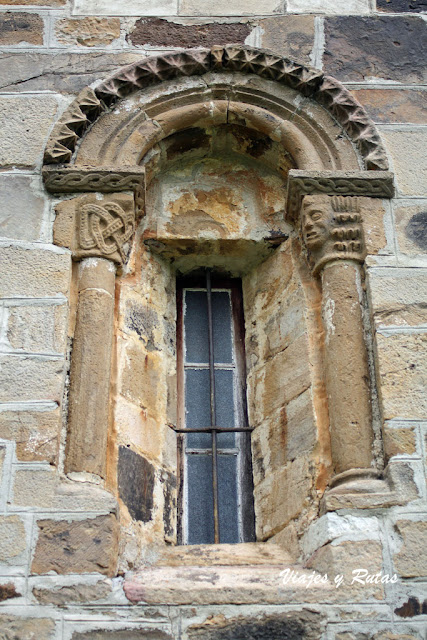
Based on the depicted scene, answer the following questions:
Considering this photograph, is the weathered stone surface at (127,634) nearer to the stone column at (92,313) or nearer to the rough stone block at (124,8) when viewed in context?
Answer: the stone column at (92,313)

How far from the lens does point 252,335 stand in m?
5.38

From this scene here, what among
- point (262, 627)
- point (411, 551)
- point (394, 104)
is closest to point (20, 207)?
point (394, 104)

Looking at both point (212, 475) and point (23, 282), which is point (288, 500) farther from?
point (23, 282)

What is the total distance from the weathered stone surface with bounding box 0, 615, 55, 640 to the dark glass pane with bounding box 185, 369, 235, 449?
50.8 inches

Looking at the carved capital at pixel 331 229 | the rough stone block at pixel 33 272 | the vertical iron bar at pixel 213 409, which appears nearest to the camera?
the rough stone block at pixel 33 272

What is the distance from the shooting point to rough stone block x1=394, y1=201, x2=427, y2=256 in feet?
16.5

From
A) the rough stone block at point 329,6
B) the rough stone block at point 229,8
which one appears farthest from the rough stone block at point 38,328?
the rough stone block at point 329,6

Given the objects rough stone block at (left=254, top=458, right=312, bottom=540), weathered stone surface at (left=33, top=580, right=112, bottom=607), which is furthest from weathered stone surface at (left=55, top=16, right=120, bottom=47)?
weathered stone surface at (left=33, top=580, right=112, bottom=607)

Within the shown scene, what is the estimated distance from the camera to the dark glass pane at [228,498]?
4871mm

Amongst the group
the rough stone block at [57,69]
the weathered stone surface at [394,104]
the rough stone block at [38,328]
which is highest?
the rough stone block at [57,69]

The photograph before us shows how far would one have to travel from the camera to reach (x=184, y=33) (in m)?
5.71

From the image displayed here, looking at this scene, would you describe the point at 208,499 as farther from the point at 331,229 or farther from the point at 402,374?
the point at 331,229

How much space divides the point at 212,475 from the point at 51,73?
221 cm

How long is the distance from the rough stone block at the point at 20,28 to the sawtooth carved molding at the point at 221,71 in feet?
1.80
